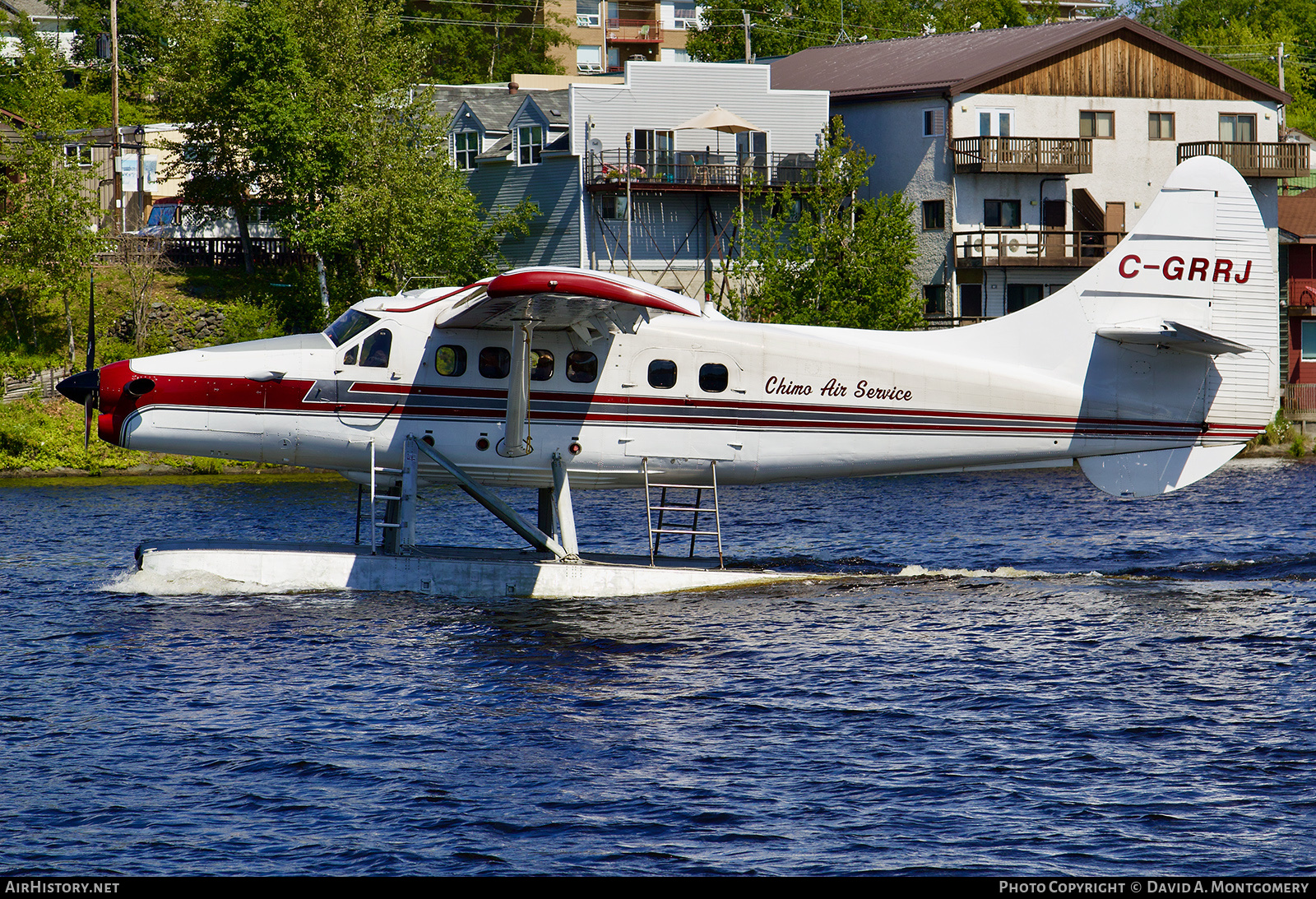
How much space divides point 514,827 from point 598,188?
3943cm

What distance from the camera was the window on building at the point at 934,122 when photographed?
49469 mm

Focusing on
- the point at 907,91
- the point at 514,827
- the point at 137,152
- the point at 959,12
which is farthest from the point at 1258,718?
the point at 959,12

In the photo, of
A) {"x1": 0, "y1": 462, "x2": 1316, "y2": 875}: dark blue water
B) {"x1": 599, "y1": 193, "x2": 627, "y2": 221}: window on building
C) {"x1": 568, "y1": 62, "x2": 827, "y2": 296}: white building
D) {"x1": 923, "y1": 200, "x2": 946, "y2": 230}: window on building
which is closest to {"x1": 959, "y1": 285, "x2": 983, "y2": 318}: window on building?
{"x1": 923, "y1": 200, "x2": 946, "y2": 230}: window on building

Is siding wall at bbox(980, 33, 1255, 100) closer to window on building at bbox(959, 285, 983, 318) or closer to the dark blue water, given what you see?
window on building at bbox(959, 285, 983, 318)

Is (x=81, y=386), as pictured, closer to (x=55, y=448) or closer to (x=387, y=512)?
(x=387, y=512)

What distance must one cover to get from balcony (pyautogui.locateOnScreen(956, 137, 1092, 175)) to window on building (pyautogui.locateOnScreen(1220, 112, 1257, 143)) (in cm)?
704

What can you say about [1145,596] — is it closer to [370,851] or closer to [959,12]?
[370,851]

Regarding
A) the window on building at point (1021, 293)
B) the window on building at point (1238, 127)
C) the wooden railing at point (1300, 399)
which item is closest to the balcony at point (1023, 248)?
the window on building at point (1021, 293)

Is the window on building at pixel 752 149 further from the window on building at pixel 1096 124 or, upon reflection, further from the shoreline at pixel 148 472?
the shoreline at pixel 148 472

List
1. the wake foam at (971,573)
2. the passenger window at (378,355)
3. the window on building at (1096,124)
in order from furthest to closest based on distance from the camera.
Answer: the window on building at (1096,124) → the wake foam at (971,573) → the passenger window at (378,355)

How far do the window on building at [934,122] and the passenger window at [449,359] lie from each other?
3652cm

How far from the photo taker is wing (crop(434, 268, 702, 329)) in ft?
47.4

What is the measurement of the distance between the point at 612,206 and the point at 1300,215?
1166 inches

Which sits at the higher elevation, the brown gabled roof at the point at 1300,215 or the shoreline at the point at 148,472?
the brown gabled roof at the point at 1300,215
